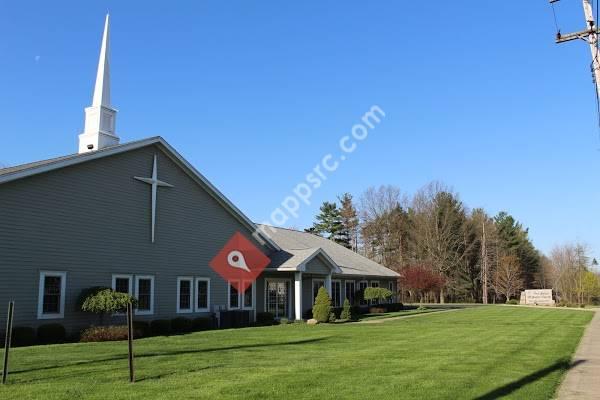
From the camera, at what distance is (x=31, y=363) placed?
12.7 metres

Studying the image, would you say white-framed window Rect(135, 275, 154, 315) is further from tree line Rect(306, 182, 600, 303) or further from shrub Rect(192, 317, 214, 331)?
tree line Rect(306, 182, 600, 303)

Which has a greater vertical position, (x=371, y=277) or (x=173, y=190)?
(x=173, y=190)

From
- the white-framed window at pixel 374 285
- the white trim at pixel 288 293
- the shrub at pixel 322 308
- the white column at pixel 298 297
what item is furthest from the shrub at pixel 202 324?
the white-framed window at pixel 374 285

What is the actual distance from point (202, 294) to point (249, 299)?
3565 mm

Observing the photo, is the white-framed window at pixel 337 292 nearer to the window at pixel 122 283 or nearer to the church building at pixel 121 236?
the church building at pixel 121 236

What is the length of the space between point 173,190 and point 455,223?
5626 centimetres

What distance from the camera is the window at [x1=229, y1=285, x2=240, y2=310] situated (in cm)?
2809

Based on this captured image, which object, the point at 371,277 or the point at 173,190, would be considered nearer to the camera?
the point at 173,190

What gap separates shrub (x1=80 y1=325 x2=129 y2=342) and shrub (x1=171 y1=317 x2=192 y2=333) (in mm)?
3723

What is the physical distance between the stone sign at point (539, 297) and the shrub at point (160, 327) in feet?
175

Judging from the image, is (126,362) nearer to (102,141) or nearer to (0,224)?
(0,224)

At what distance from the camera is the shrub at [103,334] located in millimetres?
19047

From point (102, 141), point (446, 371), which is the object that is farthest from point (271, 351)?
point (102, 141)

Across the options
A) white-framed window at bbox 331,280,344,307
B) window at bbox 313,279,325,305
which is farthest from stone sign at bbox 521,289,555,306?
window at bbox 313,279,325,305
